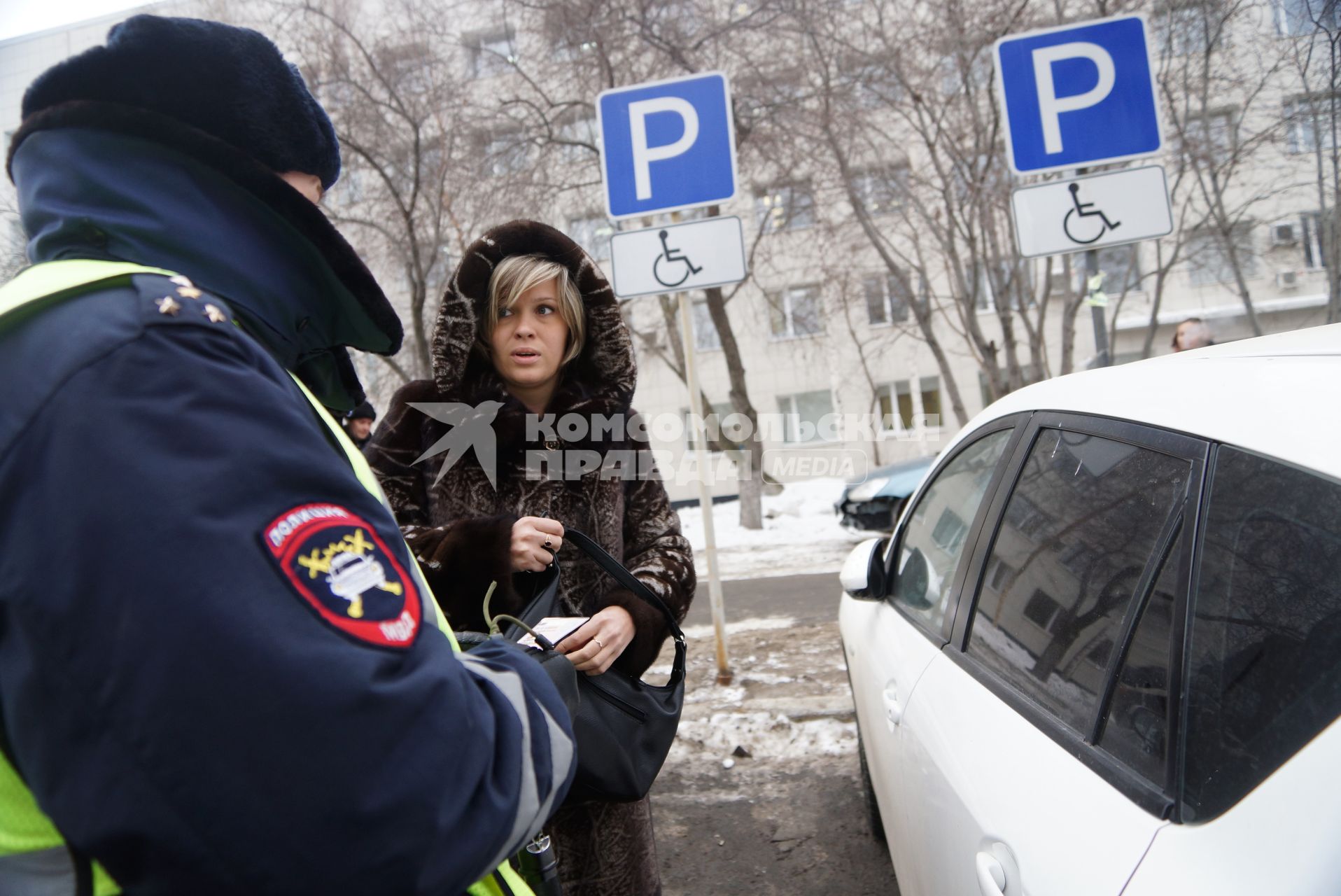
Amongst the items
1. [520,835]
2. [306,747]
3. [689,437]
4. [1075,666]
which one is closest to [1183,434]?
[1075,666]

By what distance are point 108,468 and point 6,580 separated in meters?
0.11

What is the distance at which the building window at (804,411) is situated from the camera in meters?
23.8

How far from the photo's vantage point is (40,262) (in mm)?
823

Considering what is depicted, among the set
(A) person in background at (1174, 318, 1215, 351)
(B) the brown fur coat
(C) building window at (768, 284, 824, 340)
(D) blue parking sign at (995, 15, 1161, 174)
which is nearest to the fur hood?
(B) the brown fur coat

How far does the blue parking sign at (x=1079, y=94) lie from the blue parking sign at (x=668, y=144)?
1492 mm

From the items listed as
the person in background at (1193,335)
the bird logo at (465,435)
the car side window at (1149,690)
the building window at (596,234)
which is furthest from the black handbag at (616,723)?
the building window at (596,234)

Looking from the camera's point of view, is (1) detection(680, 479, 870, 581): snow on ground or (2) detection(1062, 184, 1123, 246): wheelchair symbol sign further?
(1) detection(680, 479, 870, 581): snow on ground

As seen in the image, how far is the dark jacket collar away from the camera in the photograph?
851 millimetres

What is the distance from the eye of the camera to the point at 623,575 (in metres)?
1.86

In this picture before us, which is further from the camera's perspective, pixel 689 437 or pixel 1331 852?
pixel 689 437

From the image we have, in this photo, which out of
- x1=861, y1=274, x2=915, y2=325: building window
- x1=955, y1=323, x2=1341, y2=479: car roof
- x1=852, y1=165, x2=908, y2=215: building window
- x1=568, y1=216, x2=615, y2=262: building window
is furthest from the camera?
x1=861, y1=274, x2=915, y2=325: building window

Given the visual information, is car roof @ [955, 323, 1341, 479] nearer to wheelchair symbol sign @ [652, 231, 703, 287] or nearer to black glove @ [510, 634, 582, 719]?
black glove @ [510, 634, 582, 719]

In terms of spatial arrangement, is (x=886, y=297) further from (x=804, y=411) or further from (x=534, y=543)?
(x=534, y=543)

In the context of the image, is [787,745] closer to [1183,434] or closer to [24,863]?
[1183,434]
